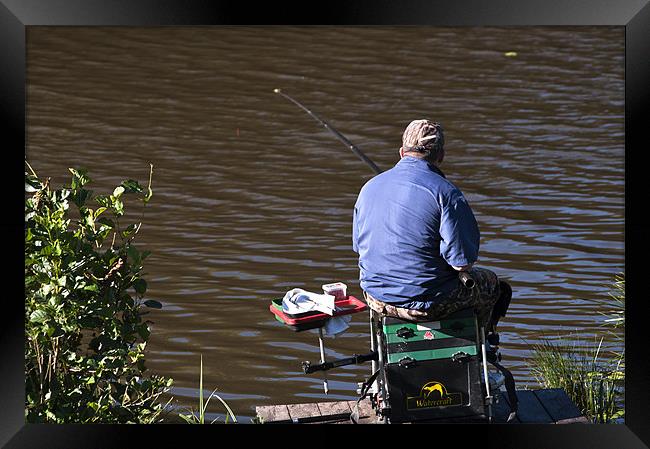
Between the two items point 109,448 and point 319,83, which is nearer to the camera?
point 109,448

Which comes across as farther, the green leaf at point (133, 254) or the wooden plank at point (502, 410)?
the wooden plank at point (502, 410)

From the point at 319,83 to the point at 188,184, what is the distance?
3.32 metres

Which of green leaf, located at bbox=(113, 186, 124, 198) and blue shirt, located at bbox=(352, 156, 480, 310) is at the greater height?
green leaf, located at bbox=(113, 186, 124, 198)

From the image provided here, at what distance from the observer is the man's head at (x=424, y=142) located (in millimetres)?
5461

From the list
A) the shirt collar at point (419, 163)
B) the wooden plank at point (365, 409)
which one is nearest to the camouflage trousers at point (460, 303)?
the shirt collar at point (419, 163)

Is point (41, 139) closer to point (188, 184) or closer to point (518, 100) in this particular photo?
point (188, 184)

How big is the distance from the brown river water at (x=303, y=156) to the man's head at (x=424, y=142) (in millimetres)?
1901

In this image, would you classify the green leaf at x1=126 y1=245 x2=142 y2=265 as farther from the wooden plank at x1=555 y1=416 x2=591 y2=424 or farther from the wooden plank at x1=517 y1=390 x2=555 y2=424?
the wooden plank at x1=555 y1=416 x2=591 y2=424

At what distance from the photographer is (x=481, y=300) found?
5520 mm

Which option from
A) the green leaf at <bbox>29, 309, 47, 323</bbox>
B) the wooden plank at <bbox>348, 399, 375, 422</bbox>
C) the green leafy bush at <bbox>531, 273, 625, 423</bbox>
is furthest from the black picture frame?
the green leafy bush at <bbox>531, 273, 625, 423</bbox>

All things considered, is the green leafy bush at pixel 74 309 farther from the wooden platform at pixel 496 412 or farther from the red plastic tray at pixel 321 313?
the wooden platform at pixel 496 412

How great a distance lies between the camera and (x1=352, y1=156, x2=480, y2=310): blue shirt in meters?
5.33

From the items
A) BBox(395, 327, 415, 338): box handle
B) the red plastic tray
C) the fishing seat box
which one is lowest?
the fishing seat box
